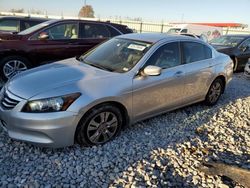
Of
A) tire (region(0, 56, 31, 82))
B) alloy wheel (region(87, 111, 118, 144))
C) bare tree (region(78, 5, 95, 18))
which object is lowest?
alloy wheel (region(87, 111, 118, 144))

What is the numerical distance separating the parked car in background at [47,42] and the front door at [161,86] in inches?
126

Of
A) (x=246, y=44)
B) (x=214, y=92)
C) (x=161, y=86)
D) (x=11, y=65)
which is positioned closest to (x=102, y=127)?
(x=161, y=86)

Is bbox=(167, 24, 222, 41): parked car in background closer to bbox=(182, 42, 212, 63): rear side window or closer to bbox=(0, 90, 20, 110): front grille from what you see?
bbox=(182, 42, 212, 63): rear side window

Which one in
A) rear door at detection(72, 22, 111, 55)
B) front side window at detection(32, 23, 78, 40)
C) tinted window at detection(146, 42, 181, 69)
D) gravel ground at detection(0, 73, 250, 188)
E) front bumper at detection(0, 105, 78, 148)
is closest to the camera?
gravel ground at detection(0, 73, 250, 188)

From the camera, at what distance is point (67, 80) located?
360 cm

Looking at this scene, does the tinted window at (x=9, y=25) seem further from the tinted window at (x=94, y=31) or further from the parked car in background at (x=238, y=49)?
the parked car in background at (x=238, y=49)

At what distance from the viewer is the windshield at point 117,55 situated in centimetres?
410

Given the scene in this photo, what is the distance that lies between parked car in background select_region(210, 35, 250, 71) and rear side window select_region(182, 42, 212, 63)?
477 centimetres

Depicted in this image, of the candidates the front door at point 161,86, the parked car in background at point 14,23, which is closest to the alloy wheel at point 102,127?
the front door at point 161,86

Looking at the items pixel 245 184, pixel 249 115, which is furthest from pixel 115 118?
pixel 249 115

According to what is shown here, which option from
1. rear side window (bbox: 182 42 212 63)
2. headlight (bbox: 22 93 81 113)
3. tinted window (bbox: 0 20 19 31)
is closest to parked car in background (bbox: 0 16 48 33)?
tinted window (bbox: 0 20 19 31)

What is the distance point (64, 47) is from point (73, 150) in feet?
12.7

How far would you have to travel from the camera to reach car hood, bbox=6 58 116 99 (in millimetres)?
3422

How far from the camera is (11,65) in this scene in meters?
6.29
